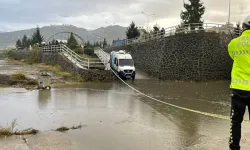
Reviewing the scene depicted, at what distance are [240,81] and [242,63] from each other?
0.88 ft

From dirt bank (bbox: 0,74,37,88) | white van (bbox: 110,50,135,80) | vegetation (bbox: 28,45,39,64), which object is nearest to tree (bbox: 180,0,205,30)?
vegetation (bbox: 28,45,39,64)

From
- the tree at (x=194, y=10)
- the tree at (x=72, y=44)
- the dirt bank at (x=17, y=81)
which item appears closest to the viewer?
the dirt bank at (x=17, y=81)

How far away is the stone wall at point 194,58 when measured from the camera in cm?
3161

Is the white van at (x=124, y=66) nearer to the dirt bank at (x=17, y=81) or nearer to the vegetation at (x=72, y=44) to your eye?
the dirt bank at (x=17, y=81)

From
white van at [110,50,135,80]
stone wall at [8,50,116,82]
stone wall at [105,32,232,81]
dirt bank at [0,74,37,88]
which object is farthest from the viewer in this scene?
stone wall at [105,32,232,81]

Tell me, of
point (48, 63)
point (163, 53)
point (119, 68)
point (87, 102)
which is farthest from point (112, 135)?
point (48, 63)

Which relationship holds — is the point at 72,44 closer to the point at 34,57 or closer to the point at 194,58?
the point at 34,57

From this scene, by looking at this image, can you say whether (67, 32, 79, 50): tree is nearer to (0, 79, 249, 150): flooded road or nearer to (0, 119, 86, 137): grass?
(0, 79, 249, 150): flooded road

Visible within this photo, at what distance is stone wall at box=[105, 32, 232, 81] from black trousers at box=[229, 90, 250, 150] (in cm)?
2707

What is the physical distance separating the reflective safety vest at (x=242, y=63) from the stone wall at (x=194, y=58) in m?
27.1

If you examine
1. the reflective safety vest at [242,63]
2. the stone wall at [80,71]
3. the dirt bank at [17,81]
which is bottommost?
the dirt bank at [17,81]

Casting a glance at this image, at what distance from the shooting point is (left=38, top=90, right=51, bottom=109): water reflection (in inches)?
564

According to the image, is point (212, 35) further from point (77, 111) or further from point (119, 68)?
point (77, 111)

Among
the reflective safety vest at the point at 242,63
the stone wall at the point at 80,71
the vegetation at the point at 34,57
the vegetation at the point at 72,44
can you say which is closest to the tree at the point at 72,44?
the vegetation at the point at 72,44
